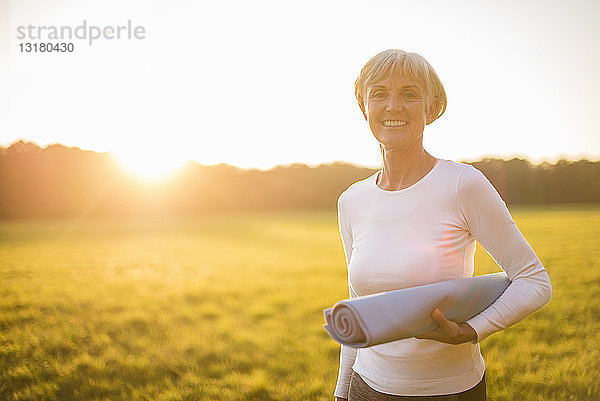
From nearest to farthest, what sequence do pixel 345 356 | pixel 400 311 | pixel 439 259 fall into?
pixel 400 311, pixel 439 259, pixel 345 356

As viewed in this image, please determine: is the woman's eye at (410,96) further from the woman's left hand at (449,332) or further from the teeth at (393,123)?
the woman's left hand at (449,332)

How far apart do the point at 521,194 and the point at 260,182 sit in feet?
73.8

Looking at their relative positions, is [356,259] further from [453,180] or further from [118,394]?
[118,394]

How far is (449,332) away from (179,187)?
44479 millimetres

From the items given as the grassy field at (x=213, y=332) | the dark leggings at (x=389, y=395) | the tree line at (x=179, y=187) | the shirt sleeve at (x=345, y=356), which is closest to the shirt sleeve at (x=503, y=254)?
the dark leggings at (x=389, y=395)

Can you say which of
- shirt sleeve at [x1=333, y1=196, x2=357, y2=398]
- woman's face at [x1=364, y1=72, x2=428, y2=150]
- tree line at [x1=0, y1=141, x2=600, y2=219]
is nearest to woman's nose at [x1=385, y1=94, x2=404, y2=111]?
woman's face at [x1=364, y1=72, x2=428, y2=150]

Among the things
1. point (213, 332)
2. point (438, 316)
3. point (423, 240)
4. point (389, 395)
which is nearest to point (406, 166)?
point (423, 240)

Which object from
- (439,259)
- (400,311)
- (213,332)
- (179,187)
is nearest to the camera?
(400,311)

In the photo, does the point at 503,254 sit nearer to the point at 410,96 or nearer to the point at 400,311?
the point at 400,311

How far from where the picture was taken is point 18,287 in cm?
1294

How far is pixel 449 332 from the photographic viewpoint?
168 centimetres

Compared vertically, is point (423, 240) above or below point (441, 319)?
above

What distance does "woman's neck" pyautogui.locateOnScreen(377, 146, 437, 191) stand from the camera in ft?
6.38

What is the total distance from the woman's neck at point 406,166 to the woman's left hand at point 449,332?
557 millimetres
